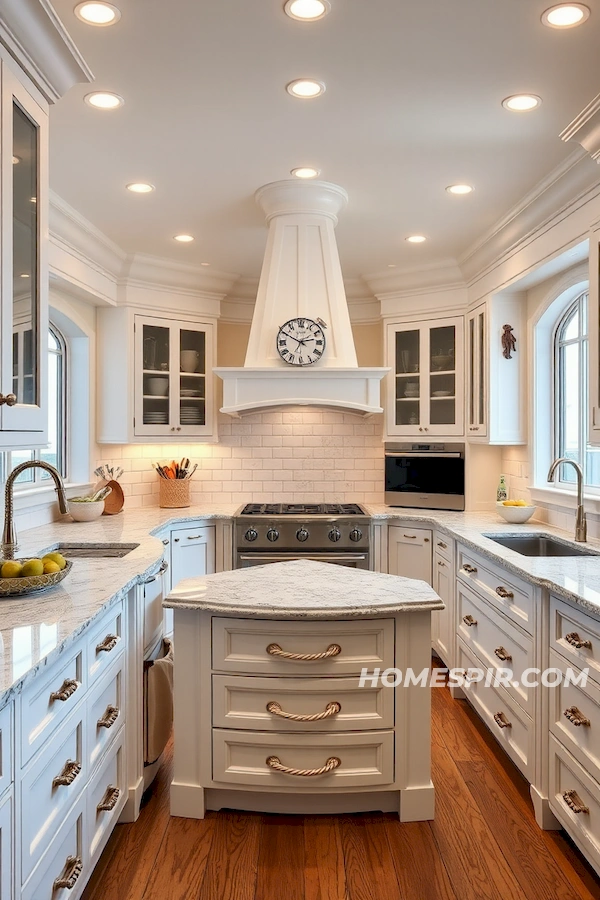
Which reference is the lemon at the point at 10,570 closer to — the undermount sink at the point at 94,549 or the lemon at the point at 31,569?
the lemon at the point at 31,569

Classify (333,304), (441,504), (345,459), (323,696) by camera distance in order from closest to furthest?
(323,696), (333,304), (441,504), (345,459)

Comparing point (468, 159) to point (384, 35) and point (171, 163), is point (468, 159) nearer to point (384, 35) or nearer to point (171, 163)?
point (384, 35)

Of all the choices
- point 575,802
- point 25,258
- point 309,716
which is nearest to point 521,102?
point 25,258

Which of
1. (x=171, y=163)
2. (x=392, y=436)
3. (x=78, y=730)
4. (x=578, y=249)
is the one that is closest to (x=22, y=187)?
(x=171, y=163)

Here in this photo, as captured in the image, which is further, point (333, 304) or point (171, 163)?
point (333, 304)

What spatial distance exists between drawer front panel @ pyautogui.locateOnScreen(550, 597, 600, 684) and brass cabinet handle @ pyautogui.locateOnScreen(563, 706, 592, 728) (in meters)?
0.15

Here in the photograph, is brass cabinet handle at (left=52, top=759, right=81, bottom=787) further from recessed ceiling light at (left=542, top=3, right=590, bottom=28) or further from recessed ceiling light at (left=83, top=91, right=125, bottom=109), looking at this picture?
recessed ceiling light at (left=542, top=3, right=590, bottom=28)

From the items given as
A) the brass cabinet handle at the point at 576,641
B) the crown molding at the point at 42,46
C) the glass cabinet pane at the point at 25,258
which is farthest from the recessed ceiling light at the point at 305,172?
the brass cabinet handle at the point at 576,641

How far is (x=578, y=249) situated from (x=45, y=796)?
10.2 feet

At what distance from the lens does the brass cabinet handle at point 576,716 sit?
2.15m

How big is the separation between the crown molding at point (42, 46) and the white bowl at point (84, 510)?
2.51 meters

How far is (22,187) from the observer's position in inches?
78.8

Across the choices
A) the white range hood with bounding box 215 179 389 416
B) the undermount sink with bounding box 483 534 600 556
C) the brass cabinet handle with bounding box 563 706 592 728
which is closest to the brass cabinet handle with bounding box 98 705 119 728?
the brass cabinet handle with bounding box 563 706 592 728

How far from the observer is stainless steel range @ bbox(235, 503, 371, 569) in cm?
450
